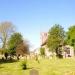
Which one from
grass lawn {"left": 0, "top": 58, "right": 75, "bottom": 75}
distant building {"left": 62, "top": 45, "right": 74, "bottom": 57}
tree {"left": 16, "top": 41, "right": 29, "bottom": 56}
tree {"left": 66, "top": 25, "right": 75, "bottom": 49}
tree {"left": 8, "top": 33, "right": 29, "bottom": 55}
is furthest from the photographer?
tree {"left": 16, "top": 41, "right": 29, "bottom": 56}

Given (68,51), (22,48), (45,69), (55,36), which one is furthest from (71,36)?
(45,69)

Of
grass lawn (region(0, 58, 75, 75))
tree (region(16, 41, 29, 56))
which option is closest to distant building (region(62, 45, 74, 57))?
tree (region(16, 41, 29, 56))

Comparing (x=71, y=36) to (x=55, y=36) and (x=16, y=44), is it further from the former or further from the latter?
(x=16, y=44)

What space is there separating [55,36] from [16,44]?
17731 mm

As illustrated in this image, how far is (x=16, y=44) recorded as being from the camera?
250ft

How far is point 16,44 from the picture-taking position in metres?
76.1

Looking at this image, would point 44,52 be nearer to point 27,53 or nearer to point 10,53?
point 27,53

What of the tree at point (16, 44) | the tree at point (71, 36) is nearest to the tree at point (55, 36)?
the tree at point (71, 36)

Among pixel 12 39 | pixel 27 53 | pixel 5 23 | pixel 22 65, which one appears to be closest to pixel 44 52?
pixel 27 53

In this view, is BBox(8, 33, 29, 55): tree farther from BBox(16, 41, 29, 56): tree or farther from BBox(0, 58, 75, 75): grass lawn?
BBox(0, 58, 75, 75): grass lawn

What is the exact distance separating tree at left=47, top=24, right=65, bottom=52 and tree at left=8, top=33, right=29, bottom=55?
14.5 m

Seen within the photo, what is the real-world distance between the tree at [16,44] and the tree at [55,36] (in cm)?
1445

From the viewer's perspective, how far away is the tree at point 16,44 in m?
72.8

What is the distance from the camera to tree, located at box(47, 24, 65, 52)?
208 feet
